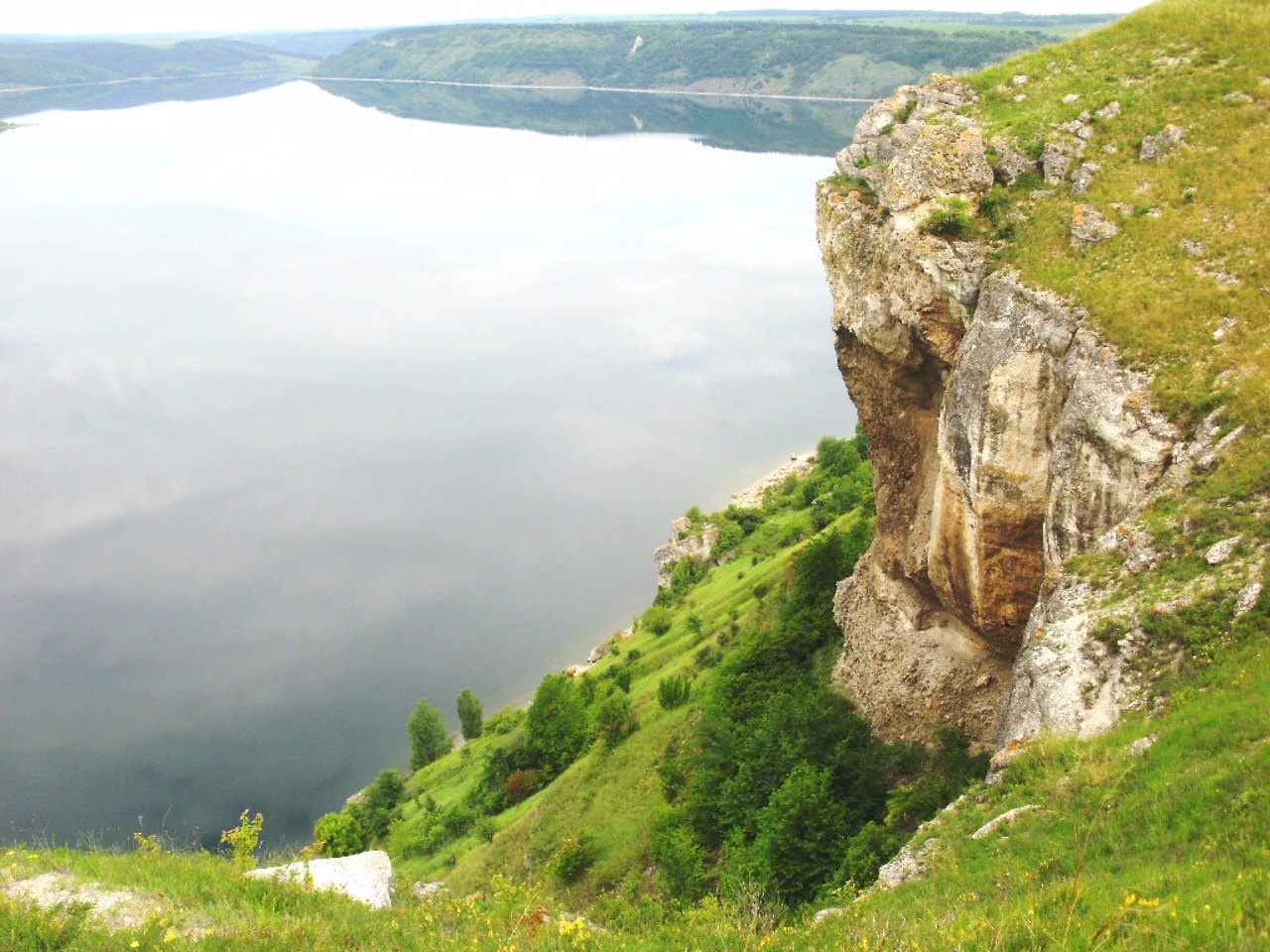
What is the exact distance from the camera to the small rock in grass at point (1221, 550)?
1498cm

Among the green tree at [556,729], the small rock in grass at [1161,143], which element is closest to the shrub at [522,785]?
the green tree at [556,729]

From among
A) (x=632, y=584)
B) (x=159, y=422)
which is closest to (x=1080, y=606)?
(x=632, y=584)

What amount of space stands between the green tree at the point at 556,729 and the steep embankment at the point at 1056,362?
1654 cm

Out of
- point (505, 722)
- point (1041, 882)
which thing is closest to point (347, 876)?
point (1041, 882)

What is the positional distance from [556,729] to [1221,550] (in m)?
31.2

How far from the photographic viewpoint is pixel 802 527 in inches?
2163

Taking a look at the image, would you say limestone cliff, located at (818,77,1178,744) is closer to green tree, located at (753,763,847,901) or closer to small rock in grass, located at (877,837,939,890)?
Result: small rock in grass, located at (877,837,939,890)

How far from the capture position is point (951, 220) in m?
22.0

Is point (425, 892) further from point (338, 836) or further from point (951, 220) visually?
point (338, 836)

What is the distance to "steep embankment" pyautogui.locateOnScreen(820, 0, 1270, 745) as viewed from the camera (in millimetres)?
15719

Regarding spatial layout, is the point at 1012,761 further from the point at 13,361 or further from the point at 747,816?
the point at 13,361

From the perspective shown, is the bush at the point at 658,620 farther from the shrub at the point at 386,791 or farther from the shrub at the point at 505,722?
the shrub at the point at 386,791

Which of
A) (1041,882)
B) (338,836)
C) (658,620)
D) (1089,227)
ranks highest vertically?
(1089,227)

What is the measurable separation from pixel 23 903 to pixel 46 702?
46645 mm
